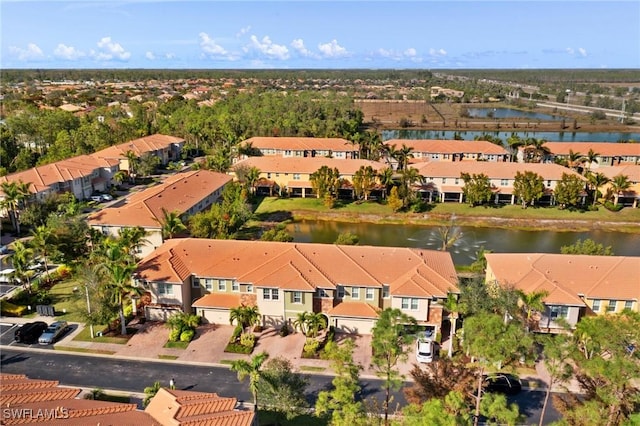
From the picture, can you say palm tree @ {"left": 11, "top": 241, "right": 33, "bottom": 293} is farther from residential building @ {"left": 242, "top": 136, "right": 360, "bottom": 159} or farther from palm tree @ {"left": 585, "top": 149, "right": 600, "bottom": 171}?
palm tree @ {"left": 585, "top": 149, "right": 600, "bottom": 171}

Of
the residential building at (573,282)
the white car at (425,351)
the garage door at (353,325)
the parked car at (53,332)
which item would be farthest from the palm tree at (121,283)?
the residential building at (573,282)

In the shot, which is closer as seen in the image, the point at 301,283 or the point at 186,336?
the point at 186,336

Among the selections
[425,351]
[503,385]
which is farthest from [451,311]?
[503,385]

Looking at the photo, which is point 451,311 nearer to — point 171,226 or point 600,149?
point 171,226

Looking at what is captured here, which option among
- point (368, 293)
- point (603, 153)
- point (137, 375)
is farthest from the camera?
point (603, 153)

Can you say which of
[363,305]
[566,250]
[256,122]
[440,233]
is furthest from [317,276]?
[256,122]

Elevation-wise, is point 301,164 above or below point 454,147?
below
